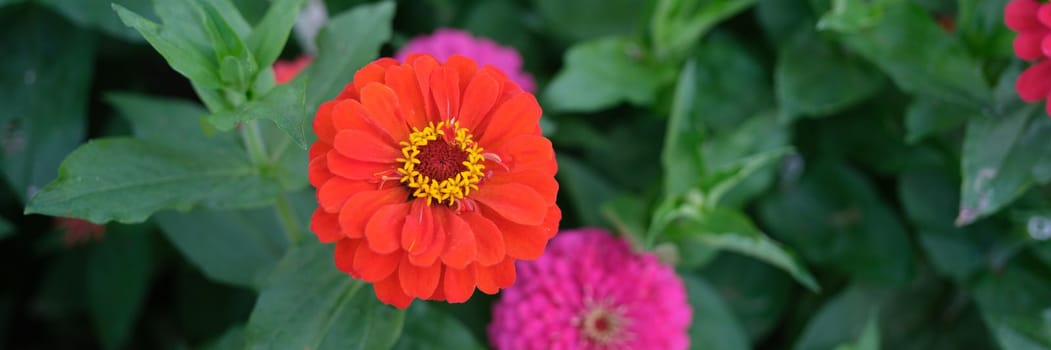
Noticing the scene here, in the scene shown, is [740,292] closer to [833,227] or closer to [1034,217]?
[833,227]

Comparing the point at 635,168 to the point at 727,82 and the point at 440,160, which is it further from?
the point at 440,160

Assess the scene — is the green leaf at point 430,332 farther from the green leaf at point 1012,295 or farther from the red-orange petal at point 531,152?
the green leaf at point 1012,295

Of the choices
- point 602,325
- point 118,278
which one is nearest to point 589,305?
point 602,325

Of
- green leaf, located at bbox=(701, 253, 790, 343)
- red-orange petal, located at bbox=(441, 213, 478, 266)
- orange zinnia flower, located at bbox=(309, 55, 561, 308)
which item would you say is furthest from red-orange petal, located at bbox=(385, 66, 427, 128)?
green leaf, located at bbox=(701, 253, 790, 343)

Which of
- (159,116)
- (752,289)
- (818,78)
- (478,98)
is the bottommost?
(752,289)

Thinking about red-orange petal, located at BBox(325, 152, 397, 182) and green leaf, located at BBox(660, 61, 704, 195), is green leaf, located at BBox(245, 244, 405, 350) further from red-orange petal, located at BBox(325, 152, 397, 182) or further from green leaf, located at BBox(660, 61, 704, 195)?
green leaf, located at BBox(660, 61, 704, 195)

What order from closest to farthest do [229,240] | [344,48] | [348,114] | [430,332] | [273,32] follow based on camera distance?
[348,114] < [273,32] < [344,48] < [430,332] < [229,240]

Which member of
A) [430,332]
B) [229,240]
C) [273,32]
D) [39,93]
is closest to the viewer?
[273,32]
